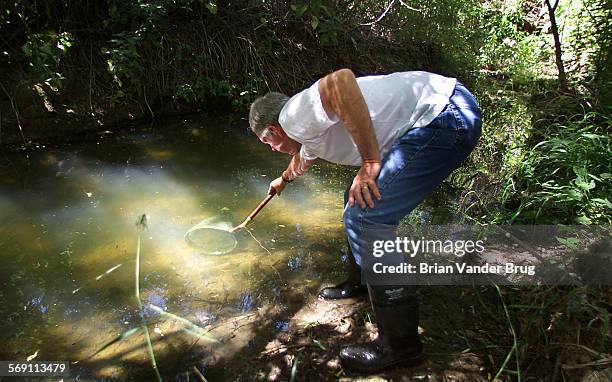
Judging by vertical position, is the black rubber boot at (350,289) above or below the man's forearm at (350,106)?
below

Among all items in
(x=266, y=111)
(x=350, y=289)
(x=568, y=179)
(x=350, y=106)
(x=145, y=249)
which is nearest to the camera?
(x=350, y=106)

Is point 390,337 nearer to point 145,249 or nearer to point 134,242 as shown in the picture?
point 145,249

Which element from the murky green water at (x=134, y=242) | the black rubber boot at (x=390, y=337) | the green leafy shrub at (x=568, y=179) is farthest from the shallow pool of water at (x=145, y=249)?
the green leafy shrub at (x=568, y=179)

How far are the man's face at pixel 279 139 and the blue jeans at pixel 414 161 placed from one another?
48 cm

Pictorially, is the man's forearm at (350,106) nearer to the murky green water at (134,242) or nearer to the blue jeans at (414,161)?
the blue jeans at (414,161)

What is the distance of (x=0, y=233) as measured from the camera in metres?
2.85

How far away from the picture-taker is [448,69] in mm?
5277

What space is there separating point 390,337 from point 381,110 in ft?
3.18

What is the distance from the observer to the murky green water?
7.28ft

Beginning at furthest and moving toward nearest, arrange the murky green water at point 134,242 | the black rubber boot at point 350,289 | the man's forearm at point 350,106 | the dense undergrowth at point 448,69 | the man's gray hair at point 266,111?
the black rubber boot at point 350,289, the murky green water at point 134,242, the dense undergrowth at point 448,69, the man's gray hair at point 266,111, the man's forearm at point 350,106

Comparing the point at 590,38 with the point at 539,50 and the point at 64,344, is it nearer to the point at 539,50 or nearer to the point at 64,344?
the point at 539,50

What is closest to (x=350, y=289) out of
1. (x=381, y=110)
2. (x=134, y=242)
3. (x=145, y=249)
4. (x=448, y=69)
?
(x=381, y=110)

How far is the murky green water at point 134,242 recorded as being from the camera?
7.28ft

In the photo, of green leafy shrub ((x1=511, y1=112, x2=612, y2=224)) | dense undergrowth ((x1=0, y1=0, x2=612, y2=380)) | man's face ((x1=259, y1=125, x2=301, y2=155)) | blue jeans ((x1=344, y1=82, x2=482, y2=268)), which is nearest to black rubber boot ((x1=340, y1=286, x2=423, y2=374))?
blue jeans ((x1=344, y1=82, x2=482, y2=268))
